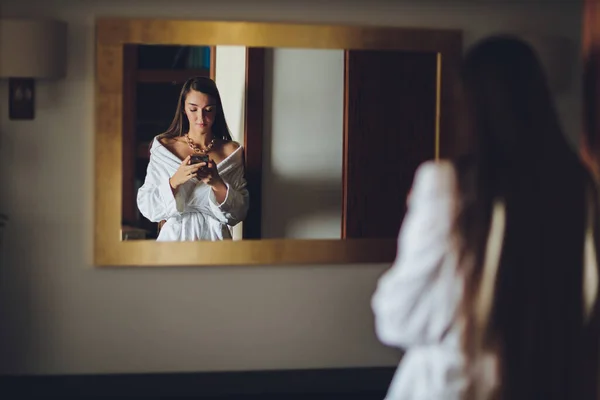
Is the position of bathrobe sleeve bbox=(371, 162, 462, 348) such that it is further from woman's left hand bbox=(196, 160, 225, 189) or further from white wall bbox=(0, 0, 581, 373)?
white wall bbox=(0, 0, 581, 373)

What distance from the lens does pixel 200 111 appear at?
3.61 metres

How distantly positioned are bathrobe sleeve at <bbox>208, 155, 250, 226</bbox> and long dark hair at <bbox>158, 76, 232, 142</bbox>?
155 millimetres

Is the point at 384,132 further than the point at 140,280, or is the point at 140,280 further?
the point at 384,132

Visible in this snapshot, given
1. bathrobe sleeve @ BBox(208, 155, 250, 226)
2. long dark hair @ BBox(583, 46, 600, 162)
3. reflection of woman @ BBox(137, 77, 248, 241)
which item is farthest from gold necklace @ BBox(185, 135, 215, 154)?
long dark hair @ BBox(583, 46, 600, 162)

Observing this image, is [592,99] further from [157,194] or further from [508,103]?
[157,194]

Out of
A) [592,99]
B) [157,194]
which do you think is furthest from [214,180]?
[592,99]

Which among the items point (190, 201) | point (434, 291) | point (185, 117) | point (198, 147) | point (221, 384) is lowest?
point (221, 384)

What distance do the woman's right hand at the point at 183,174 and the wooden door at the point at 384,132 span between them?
656 mm

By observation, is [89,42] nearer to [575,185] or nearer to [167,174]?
[167,174]

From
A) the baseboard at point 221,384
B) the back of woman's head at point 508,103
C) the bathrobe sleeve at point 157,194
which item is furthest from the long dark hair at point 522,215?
the baseboard at point 221,384

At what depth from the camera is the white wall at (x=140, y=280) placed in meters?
3.62

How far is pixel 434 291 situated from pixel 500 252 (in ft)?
0.49

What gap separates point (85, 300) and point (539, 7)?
2358 millimetres

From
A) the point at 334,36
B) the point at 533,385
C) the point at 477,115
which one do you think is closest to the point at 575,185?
the point at 477,115
